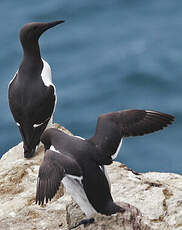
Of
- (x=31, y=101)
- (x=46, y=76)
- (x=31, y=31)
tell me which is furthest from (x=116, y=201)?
(x=31, y=31)

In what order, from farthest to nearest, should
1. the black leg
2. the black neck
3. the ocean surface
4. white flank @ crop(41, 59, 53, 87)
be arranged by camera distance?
the ocean surface < the black neck < white flank @ crop(41, 59, 53, 87) < the black leg

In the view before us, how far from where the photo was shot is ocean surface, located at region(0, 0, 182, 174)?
13172 millimetres

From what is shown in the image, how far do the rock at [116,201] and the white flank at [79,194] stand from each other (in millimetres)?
99

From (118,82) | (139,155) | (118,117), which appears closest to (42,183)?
(118,117)

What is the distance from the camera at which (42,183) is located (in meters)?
6.44

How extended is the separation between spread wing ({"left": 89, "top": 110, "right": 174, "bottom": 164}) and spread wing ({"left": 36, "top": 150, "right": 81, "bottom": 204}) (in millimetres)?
468

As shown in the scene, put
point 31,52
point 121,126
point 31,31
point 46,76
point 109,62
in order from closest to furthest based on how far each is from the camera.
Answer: point 121,126 < point 46,76 < point 31,52 < point 31,31 < point 109,62

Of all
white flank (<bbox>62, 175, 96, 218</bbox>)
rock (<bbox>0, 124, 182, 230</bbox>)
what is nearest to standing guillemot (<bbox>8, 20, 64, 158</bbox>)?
rock (<bbox>0, 124, 182, 230</bbox>)

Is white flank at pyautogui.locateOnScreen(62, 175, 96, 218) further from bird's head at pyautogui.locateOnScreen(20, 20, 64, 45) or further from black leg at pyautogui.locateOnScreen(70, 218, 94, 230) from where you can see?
bird's head at pyautogui.locateOnScreen(20, 20, 64, 45)

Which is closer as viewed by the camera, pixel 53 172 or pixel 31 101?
pixel 53 172

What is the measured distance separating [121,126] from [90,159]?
24.9 inches

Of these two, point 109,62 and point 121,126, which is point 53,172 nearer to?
point 121,126

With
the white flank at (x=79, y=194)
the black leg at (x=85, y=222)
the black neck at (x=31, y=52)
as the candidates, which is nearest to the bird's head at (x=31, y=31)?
the black neck at (x=31, y=52)

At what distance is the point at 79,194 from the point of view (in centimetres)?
667
